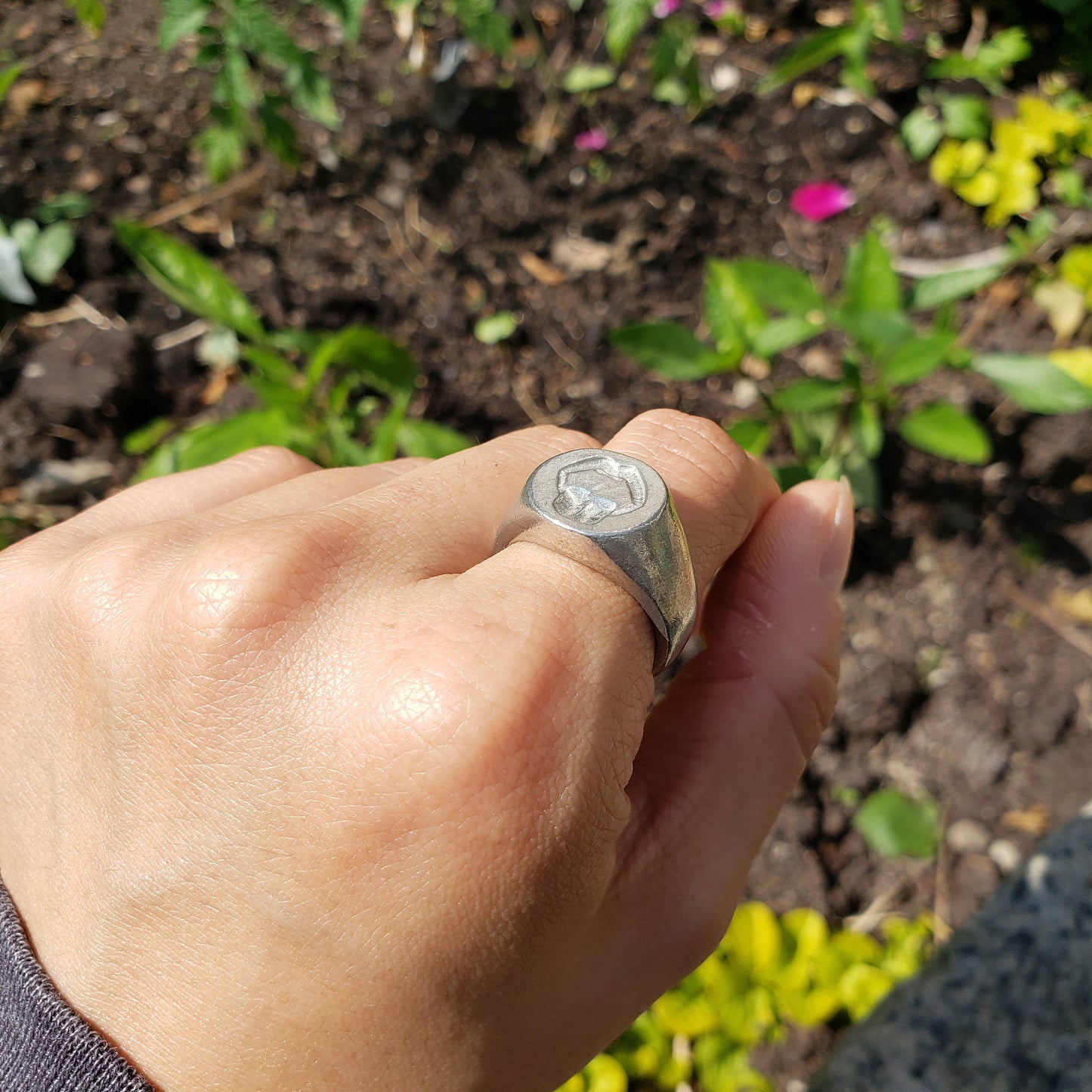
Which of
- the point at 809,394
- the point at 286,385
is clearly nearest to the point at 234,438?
the point at 286,385

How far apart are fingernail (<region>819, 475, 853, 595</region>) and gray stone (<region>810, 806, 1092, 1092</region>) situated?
0.97 meters

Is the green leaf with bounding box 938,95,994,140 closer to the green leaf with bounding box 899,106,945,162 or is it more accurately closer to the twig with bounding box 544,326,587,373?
the green leaf with bounding box 899,106,945,162

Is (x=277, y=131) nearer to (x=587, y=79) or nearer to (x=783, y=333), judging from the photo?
(x=587, y=79)

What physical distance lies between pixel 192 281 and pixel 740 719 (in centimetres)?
157

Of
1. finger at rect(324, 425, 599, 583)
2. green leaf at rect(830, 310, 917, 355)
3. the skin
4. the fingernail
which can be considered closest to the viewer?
the skin

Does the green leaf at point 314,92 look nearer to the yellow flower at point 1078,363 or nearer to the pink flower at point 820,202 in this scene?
the pink flower at point 820,202

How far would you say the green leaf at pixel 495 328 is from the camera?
8.36 feet

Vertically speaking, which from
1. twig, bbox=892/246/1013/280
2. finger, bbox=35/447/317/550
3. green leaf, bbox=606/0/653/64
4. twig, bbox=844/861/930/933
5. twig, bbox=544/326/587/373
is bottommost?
Answer: twig, bbox=844/861/930/933

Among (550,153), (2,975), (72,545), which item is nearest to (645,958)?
(2,975)

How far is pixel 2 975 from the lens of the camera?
94 cm

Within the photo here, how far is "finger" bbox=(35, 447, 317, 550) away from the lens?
122 centimetres

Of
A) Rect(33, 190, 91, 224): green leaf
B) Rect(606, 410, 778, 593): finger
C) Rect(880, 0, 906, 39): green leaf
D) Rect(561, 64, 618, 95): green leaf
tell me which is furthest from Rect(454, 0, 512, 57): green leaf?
Rect(606, 410, 778, 593): finger

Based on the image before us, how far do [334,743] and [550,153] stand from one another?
98.8 inches

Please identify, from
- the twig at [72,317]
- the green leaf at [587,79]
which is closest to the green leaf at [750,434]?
the green leaf at [587,79]
